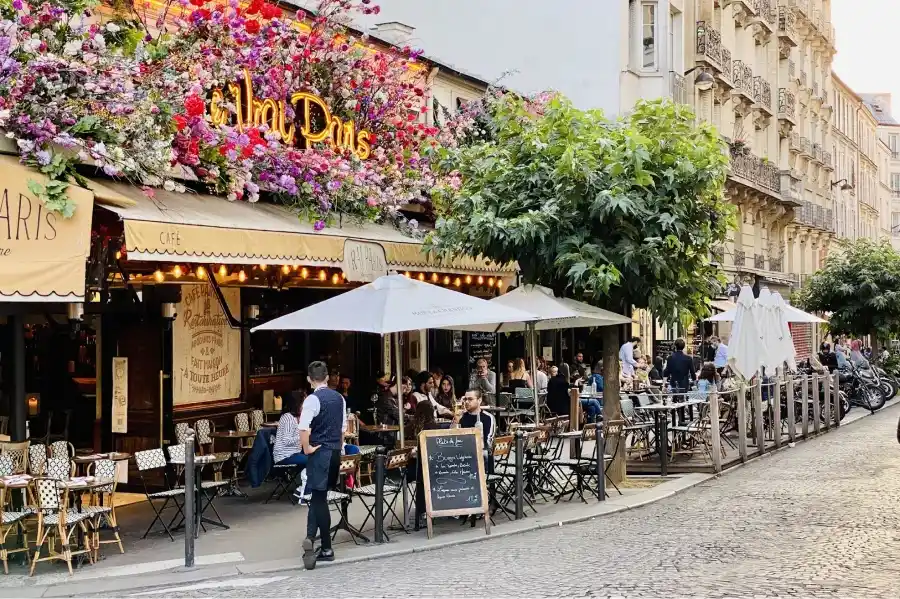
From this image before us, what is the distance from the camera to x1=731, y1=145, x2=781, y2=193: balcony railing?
36062mm

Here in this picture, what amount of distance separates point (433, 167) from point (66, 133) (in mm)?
7189

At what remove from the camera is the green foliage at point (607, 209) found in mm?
13336

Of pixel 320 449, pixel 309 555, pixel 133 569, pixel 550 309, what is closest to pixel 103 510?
pixel 133 569

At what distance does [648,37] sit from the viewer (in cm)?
3098

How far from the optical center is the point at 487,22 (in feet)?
96.6

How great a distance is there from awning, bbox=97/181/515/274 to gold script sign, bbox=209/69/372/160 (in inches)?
40.7

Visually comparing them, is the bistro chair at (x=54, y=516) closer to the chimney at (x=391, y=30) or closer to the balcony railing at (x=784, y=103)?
the chimney at (x=391, y=30)

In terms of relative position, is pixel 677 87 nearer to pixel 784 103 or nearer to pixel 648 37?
pixel 648 37

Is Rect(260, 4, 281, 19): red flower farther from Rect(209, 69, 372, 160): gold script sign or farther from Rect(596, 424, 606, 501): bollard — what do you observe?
Rect(596, 424, 606, 501): bollard

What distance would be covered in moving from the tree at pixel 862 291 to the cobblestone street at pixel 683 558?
21.6m

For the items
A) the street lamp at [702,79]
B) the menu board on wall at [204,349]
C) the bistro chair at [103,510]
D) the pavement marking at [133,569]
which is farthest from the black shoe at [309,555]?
the street lamp at [702,79]

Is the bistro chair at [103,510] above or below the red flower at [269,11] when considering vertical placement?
below

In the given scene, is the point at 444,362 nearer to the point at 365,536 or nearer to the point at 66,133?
the point at 365,536

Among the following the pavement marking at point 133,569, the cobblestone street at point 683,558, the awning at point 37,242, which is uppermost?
the awning at point 37,242
